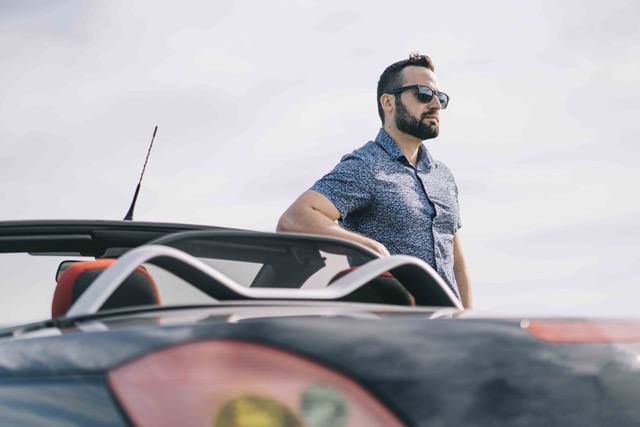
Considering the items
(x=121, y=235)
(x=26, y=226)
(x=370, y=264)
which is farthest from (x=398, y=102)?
(x=370, y=264)

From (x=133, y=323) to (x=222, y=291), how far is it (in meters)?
0.73

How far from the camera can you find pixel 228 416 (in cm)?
163

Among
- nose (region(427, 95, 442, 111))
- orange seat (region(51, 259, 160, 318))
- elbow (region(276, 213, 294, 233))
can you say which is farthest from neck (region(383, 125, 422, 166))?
orange seat (region(51, 259, 160, 318))

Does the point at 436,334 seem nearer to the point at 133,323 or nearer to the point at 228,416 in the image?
the point at 228,416

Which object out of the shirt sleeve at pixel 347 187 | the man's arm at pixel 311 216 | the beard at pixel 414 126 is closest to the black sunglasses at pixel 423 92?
the beard at pixel 414 126

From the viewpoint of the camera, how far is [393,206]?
572 cm

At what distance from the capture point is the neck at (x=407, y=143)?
Result: 6.25m

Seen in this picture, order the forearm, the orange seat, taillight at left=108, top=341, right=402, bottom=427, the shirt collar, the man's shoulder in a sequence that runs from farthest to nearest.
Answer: the shirt collar
the man's shoulder
the forearm
the orange seat
taillight at left=108, top=341, right=402, bottom=427

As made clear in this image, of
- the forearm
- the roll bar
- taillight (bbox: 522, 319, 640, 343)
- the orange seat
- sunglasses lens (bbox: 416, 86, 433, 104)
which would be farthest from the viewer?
sunglasses lens (bbox: 416, 86, 433, 104)

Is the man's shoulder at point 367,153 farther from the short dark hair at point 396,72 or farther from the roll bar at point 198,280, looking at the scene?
the roll bar at point 198,280

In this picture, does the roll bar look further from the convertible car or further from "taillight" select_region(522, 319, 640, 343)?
"taillight" select_region(522, 319, 640, 343)

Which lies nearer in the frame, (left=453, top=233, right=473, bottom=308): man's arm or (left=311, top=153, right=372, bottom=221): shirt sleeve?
(left=311, top=153, right=372, bottom=221): shirt sleeve

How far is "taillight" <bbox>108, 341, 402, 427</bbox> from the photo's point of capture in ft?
5.34

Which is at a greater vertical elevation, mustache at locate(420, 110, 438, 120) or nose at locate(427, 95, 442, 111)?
nose at locate(427, 95, 442, 111)
